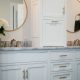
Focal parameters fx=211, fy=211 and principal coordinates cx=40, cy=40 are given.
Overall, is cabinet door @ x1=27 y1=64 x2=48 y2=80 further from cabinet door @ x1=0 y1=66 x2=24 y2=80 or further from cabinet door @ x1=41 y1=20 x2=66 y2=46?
cabinet door @ x1=41 y1=20 x2=66 y2=46

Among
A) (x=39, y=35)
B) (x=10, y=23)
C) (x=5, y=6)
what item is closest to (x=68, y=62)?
(x=39, y=35)

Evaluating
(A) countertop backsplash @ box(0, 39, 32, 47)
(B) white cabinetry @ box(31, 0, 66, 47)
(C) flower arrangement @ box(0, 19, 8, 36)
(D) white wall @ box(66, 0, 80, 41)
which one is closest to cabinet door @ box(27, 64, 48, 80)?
(B) white cabinetry @ box(31, 0, 66, 47)

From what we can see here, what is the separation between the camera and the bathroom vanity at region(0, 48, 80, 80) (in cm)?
293

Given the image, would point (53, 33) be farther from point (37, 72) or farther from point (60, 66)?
point (37, 72)

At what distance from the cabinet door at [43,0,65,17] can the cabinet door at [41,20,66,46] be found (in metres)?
0.13

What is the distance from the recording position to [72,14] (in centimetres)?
406

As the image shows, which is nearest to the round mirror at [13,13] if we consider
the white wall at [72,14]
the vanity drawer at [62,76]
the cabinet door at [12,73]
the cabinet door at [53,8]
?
the cabinet door at [53,8]

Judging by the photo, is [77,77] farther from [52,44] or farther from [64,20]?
[64,20]

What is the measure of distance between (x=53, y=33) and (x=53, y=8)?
1.32ft

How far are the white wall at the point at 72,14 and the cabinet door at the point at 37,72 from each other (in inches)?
41.8

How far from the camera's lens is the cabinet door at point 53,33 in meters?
3.34

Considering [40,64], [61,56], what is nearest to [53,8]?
[61,56]

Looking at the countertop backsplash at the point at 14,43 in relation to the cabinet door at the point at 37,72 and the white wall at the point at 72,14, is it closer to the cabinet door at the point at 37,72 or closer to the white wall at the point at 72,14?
the cabinet door at the point at 37,72

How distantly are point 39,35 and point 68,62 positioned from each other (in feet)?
2.08
